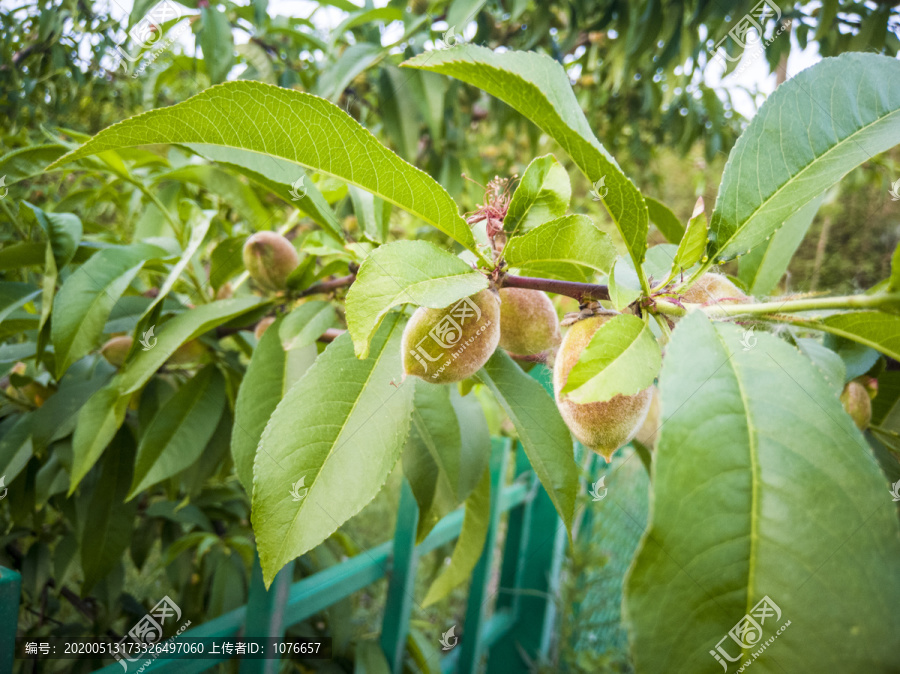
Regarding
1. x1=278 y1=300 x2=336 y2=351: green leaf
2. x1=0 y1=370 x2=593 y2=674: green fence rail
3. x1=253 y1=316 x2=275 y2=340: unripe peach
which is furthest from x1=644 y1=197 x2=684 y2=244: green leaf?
x1=0 y1=370 x2=593 y2=674: green fence rail

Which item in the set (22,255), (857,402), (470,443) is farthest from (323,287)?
(857,402)

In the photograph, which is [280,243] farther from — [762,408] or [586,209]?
[586,209]

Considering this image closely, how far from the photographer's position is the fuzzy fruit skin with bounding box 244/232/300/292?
680 millimetres

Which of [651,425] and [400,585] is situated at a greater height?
[651,425]

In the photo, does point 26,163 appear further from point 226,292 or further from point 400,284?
point 400,284

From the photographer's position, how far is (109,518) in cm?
76

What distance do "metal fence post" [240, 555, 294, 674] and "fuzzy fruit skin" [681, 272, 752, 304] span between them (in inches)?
28.4

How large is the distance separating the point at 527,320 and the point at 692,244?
16 centimetres

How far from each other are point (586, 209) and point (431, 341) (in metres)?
2.73

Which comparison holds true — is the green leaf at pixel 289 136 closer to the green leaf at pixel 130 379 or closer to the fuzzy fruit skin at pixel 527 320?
the fuzzy fruit skin at pixel 527 320

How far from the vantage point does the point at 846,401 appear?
55 centimetres

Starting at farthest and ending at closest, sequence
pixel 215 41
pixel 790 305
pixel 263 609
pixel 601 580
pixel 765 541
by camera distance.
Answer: pixel 601 580
pixel 215 41
pixel 263 609
pixel 790 305
pixel 765 541

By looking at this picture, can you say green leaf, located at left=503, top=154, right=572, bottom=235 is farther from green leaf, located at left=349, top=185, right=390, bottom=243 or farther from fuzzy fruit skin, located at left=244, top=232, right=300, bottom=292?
fuzzy fruit skin, located at left=244, top=232, right=300, bottom=292

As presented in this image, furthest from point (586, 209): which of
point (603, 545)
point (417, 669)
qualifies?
point (417, 669)
